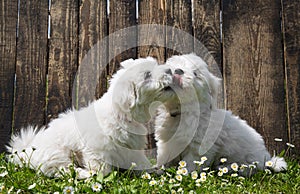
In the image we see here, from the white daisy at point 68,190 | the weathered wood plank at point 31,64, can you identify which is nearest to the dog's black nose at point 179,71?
the white daisy at point 68,190

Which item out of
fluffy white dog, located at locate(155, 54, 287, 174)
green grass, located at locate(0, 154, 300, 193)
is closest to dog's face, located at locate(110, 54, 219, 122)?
fluffy white dog, located at locate(155, 54, 287, 174)

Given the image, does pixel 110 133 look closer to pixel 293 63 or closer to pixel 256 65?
pixel 256 65

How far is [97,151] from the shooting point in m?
3.22

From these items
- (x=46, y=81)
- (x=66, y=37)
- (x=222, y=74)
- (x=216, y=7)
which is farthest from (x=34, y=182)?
(x=216, y=7)

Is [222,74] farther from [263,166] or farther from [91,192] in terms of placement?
[91,192]

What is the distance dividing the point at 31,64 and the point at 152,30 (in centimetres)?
122

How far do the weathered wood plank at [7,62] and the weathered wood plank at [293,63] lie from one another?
2649 millimetres

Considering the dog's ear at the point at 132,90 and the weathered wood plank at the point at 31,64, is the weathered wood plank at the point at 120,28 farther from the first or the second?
the dog's ear at the point at 132,90

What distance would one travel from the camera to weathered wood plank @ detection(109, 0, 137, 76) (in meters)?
4.11

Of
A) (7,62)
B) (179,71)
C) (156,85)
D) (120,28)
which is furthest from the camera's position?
(120,28)

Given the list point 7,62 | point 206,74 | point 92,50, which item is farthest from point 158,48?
point 7,62

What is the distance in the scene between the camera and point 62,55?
4.05 metres

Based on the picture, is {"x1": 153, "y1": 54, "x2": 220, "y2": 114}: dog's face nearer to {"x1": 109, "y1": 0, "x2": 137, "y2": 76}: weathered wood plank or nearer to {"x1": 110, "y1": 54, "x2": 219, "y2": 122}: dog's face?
{"x1": 110, "y1": 54, "x2": 219, "y2": 122}: dog's face

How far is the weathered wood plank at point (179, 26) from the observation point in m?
4.15
